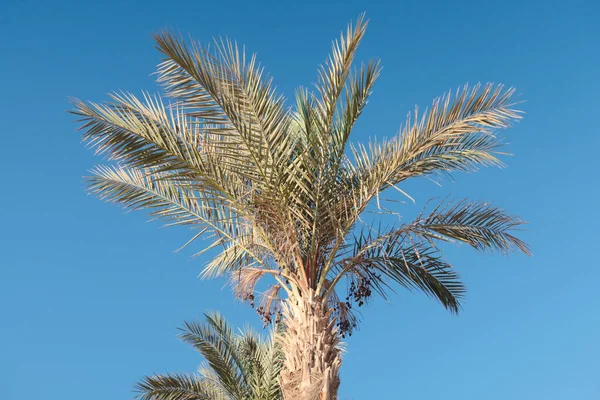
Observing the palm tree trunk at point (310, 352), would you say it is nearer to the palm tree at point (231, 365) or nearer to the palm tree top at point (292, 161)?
the palm tree top at point (292, 161)

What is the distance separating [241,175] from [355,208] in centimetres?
149

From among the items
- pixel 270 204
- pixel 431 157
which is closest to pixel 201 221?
pixel 270 204

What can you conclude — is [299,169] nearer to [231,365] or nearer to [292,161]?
[292,161]

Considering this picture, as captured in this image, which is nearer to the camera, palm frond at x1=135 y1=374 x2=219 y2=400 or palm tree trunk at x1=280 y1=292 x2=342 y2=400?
palm tree trunk at x1=280 y1=292 x2=342 y2=400

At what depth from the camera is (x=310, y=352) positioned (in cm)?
859

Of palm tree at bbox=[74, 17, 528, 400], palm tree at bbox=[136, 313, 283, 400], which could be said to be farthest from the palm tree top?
palm tree at bbox=[136, 313, 283, 400]

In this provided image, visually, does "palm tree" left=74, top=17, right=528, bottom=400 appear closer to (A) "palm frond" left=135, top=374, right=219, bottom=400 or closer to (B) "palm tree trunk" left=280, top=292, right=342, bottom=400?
(B) "palm tree trunk" left=280, top=292, right=342, bottom=400

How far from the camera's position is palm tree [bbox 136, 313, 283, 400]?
14.9m

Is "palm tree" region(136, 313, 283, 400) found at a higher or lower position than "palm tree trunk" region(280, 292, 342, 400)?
higher

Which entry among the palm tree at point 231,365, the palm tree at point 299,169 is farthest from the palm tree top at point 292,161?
the palm tree at point 231,365

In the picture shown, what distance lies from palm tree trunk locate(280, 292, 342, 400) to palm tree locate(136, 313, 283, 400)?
6252 millimetres

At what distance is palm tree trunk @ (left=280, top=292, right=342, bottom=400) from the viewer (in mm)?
8430

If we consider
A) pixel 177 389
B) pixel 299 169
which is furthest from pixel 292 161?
pixel 177 389

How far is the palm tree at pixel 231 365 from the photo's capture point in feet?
48.8
